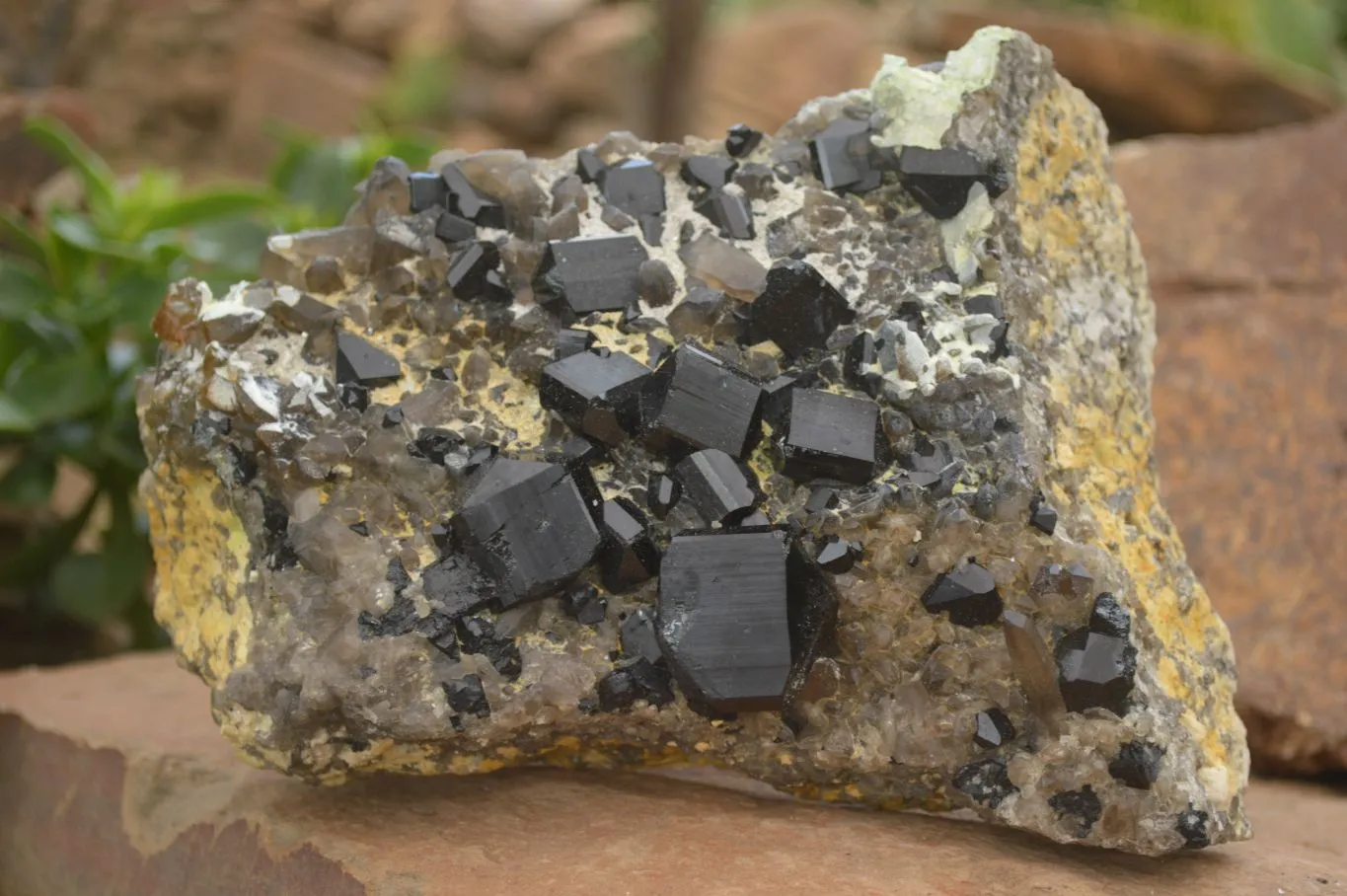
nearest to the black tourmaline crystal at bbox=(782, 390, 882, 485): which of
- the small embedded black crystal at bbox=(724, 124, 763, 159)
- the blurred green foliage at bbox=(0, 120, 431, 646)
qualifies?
the small embedded black crystal at bbox=(724, 124, 763, 159)

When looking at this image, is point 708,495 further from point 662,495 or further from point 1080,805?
point 1080,805

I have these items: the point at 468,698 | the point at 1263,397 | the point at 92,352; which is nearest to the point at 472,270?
the point at 468,698

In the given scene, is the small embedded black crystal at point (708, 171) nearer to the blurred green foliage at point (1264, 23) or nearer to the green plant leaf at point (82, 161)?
the green plant leaf at point (82, 161)

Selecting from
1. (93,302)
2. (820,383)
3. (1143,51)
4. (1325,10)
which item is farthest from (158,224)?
(1325,10)

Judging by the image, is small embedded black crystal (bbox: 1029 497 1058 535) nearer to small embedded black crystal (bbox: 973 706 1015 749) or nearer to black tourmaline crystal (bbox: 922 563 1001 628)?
black tourmaline crystal (bbox: 922 563 1001 628)

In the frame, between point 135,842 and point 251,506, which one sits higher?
point 251,506

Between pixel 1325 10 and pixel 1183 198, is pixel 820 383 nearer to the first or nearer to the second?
pixel 1183 198
